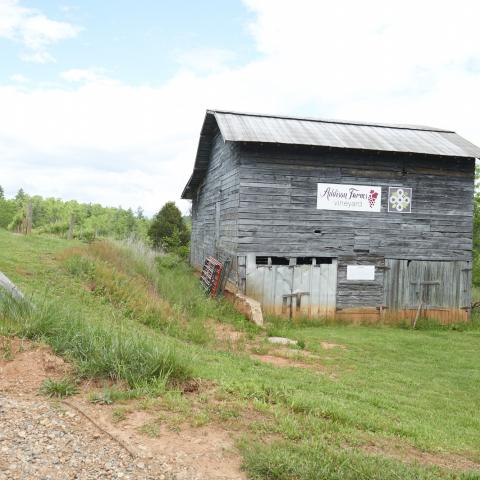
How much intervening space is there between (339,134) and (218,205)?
5.09m

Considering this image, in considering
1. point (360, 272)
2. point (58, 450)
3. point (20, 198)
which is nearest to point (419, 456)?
point (58, 450)

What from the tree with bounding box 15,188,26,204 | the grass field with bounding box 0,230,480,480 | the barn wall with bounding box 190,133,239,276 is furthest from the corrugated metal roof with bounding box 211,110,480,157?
the tree with bounding box 15,188,26,204

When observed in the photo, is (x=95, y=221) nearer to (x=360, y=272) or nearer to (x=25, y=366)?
(x=360, y=272)

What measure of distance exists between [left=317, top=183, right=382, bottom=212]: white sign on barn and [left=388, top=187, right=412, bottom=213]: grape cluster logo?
1.24 feet

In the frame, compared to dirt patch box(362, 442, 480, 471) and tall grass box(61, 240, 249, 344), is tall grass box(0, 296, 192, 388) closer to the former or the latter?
dirt patch box(362, 442, 480, 471)

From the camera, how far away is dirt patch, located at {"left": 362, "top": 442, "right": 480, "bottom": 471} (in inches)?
168

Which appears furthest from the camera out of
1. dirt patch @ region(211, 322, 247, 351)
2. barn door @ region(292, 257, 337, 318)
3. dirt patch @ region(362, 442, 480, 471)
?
barn door @ region(292, 257, 337, 318)

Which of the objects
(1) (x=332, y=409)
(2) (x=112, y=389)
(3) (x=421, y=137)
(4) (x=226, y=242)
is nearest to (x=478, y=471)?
(1) (x=332, y=409)

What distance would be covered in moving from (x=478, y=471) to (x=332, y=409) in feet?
4.65

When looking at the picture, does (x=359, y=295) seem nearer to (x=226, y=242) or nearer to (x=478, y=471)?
(x=226, y=242)

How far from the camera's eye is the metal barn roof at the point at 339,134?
1470 cm

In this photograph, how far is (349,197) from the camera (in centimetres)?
1541

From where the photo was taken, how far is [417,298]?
15961 millimetres

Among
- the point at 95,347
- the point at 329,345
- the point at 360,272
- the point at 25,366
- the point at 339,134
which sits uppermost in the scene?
the point at 339,134
